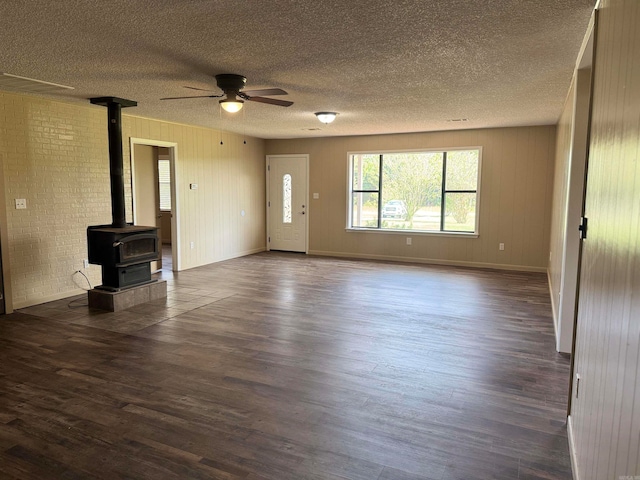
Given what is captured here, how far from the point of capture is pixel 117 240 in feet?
15.9

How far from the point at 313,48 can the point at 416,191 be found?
210 inches

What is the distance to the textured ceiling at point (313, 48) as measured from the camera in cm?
252

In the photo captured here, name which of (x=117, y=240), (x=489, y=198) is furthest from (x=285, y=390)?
(x=489, y=198)

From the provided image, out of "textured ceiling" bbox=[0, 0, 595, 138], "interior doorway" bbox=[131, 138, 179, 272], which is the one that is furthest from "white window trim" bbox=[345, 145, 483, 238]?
"interior doorway" bbox=[131, 138, 179, 272]

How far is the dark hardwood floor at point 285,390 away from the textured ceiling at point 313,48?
8.06ft

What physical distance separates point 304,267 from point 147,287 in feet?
9.80

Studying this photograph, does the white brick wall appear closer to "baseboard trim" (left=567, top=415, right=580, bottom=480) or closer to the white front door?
the white front door

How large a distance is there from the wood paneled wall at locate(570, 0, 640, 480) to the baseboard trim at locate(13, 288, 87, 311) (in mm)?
5566

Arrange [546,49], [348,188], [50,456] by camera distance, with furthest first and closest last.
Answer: [348,188], [546,49], [50,456]

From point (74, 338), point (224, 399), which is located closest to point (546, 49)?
point (224, 399)

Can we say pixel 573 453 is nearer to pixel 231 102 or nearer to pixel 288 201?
pixel 231 102

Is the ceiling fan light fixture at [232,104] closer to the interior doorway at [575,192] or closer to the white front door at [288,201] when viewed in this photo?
the interior doorway at [575,192]

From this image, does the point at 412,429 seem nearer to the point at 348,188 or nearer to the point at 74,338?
the point at 74,338

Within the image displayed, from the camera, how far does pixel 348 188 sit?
8609mm
